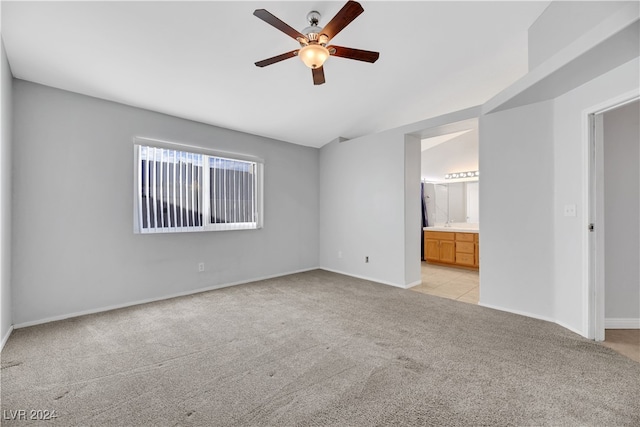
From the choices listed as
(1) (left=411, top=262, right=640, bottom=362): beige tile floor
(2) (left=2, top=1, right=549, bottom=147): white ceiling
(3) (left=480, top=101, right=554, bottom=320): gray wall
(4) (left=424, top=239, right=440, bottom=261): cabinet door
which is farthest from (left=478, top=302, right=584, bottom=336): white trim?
(2) (left=2, top=1, right=549, bottom=147): white ceiling

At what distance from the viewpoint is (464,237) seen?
5.50 metres

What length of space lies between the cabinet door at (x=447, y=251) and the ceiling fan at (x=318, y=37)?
4546mm

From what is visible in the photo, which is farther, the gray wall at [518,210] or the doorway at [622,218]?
the gray wall at [518,210]

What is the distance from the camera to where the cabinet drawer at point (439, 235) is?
18.8ft

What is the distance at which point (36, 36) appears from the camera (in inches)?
88.2

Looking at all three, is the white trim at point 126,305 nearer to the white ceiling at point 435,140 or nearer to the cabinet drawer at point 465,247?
the cabinet drawer at point 465,247

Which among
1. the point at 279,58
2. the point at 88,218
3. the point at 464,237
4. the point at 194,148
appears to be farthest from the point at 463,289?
the point at 88,218

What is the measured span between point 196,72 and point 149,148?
1249 mm

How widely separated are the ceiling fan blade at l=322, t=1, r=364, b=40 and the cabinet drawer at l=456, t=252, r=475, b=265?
4.91m

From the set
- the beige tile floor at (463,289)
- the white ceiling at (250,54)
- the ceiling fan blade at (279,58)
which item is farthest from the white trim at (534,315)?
the ceiling fan blade at (279,58)

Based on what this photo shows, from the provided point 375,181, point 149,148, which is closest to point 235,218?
point 149,148

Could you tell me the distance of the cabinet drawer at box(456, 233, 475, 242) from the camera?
17.7ft

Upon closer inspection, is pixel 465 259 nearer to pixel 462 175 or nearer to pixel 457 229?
pixel 457 229

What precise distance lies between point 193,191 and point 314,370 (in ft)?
9.75
